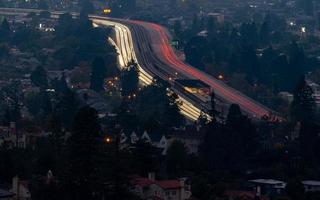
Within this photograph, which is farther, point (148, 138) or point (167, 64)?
point (167, 64)

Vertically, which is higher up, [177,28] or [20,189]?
[20,189]

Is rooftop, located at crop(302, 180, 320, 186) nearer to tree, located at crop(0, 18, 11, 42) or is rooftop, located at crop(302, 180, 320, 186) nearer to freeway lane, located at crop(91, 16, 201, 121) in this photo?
freeway lane, located at crop(91, 16, 201, 121)

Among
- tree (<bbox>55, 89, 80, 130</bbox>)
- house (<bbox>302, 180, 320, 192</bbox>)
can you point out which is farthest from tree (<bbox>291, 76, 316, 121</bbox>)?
house (<bbox>302, 180, 320, 192</bbox>)

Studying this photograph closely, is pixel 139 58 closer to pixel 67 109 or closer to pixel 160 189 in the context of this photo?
pixel 67 109

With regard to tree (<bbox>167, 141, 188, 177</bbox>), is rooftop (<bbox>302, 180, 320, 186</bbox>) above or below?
above

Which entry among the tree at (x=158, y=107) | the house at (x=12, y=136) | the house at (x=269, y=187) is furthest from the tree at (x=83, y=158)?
the tree at (x=158, y=107)

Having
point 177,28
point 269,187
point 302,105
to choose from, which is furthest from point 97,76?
point 177,28

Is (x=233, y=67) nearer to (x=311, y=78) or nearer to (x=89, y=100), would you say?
(x=311, y=78)
